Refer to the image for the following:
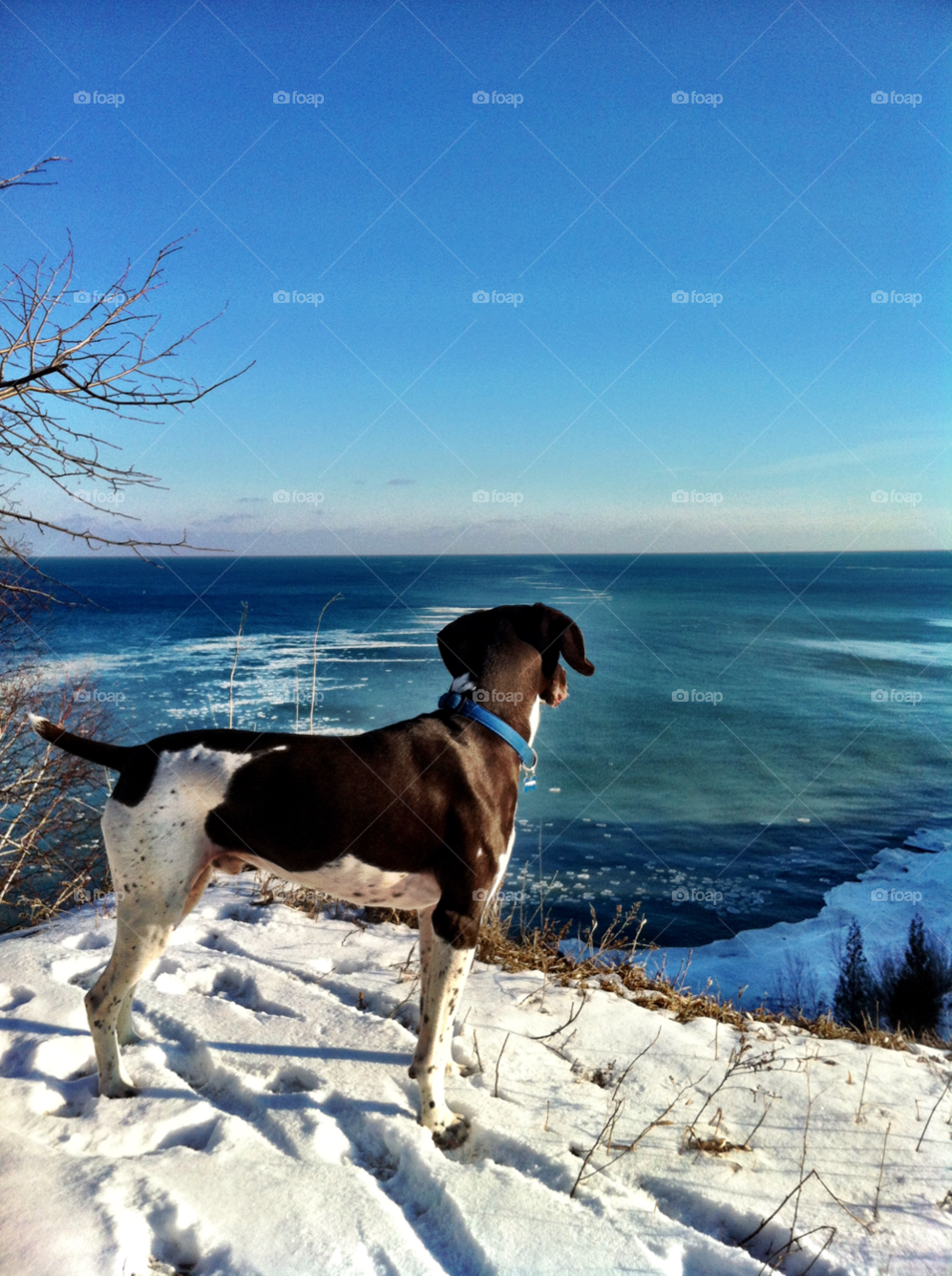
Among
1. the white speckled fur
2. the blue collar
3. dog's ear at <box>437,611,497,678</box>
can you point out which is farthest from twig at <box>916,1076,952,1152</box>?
the white speckled fur

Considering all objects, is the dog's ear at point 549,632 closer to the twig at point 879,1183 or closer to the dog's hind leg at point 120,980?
the dog's hind leg at point 120,980

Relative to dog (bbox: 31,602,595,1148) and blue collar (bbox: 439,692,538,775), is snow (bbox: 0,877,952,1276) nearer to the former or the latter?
dog (bbox: 31,602,595,1148)

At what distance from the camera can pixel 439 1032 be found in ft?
10.5

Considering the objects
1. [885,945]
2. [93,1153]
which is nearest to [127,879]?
[93,1153]

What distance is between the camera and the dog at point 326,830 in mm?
3064

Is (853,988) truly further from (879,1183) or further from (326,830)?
(326,830)

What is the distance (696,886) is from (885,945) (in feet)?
12.2

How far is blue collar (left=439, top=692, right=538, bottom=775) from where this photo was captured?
3.46 metres

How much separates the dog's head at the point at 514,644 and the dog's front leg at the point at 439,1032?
119 cm

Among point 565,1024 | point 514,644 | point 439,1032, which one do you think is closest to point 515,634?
point 514,644

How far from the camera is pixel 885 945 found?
1468 centimetres

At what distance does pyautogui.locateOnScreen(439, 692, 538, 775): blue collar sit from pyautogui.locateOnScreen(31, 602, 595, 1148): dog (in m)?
0.01

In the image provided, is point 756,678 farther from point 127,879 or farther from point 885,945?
point 127,879

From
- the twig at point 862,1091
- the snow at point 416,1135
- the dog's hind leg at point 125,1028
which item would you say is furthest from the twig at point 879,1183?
the dog's hind leg at point 125,1028
